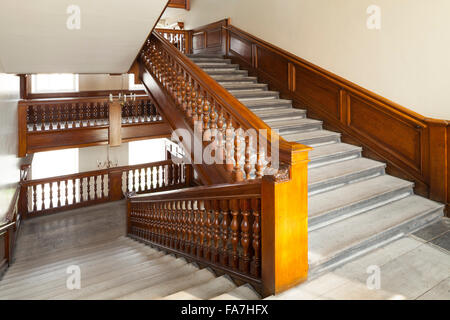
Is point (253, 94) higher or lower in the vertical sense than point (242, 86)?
lower

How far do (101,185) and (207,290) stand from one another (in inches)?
260

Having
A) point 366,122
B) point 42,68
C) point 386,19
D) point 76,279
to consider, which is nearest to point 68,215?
point 42,68

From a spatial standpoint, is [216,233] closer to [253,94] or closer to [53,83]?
[253,94]

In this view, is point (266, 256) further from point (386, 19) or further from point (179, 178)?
point (179, 178)

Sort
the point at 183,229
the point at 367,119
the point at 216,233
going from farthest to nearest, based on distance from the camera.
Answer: the point at 367,119 → the point at 183,229 → the point at 216,233

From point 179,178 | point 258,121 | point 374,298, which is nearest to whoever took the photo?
point 374,298

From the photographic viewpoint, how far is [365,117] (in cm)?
439

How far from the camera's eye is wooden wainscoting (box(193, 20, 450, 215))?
3615 millimetres

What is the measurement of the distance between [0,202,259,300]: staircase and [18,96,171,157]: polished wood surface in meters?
1.60

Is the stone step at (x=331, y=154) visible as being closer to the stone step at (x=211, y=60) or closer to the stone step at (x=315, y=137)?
the stone step at (x=315, y=137)

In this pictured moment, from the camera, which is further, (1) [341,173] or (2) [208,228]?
(1) [341,173]

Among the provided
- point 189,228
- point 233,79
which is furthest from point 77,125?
point 189,228

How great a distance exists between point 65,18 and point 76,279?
2.94 metres

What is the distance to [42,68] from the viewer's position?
5.20 metres
